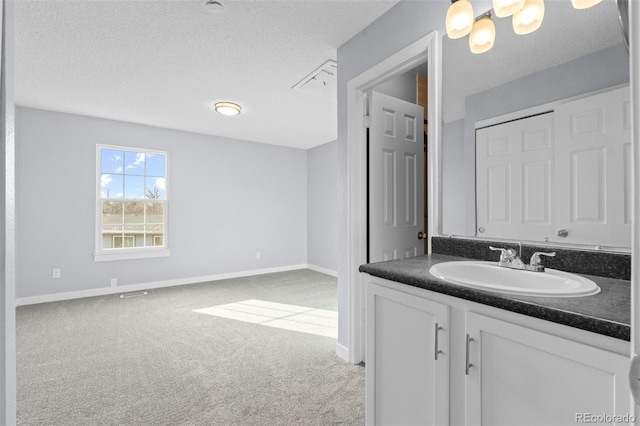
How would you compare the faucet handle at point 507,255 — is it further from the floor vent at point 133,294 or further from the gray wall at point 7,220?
the floor vent at point 133,294

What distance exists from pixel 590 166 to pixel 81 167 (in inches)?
211

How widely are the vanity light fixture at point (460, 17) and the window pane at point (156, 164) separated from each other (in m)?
4.65

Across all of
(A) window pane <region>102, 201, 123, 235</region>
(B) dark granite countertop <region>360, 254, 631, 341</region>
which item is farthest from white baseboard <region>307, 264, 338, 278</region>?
(B) dark granite countertop <region>360, 254, 631, 341</region>

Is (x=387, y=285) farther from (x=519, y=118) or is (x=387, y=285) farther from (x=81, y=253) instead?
(x=81, y=253)

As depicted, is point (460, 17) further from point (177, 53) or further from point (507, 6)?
point (177, 53)

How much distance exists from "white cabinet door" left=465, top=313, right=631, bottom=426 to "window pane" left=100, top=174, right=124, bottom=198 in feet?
16.6

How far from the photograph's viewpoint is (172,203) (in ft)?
16.4

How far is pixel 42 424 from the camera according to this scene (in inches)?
68.1

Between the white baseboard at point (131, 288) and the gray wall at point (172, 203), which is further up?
the gray wall at point (172, 203)

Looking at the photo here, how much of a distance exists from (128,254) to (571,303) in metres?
5.18

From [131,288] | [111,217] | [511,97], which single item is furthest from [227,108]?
[511,97]

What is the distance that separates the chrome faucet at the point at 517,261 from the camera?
49.1 inches

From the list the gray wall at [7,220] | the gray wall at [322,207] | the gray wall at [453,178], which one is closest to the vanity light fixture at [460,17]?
the gray wall at [453,178]

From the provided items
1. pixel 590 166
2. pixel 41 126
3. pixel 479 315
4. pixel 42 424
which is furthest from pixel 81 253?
pixel 590 166
